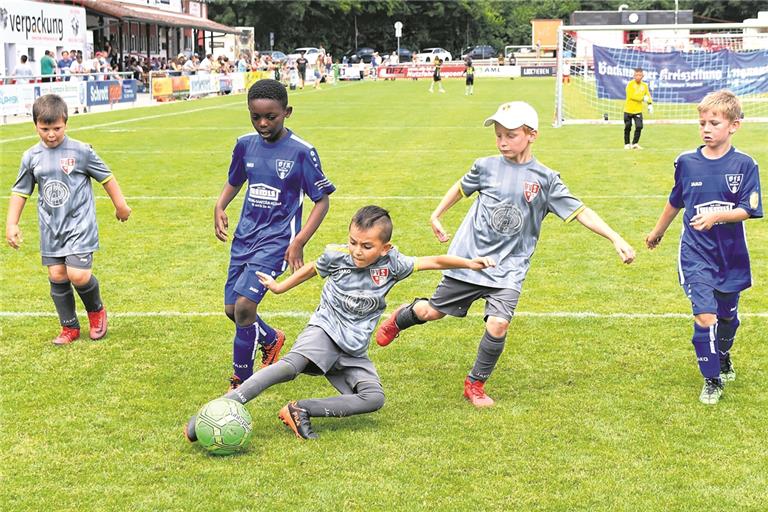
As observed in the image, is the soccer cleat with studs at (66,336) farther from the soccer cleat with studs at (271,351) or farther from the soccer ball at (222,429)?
the soccer ball at (222,429)

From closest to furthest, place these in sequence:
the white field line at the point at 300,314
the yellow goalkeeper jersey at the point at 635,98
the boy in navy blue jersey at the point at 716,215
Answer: the boy in navy blue jersey at the point at 716,215, the white field line at the point at 300,314, the yellow goalkeeper jersey at the point at 635,98

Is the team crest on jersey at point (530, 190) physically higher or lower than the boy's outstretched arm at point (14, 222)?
higher

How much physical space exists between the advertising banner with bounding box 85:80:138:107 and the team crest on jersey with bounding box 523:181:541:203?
92.0 feet

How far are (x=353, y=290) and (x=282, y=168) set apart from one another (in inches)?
37.1

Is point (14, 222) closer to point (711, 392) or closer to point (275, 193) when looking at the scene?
point (275, 193)

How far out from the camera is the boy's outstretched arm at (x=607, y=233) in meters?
5.52

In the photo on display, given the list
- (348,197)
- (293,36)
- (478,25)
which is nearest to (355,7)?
A: (293,36)

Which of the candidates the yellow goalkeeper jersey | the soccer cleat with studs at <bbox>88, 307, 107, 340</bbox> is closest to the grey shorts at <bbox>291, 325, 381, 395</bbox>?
the soccer cleat with studs at <bbox>88, 307, 107, 340</bbox>

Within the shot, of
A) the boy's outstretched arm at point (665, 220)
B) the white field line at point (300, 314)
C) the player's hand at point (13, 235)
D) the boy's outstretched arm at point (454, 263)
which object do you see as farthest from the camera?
the white field line at point (300, 314)

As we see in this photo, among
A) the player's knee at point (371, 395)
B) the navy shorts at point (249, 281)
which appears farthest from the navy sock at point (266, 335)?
the player's knee at point (371, 395)

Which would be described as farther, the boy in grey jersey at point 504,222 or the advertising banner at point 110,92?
the advertising banner at point 110,92

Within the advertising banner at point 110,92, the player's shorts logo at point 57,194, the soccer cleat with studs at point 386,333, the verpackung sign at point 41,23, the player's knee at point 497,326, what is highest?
the verpackung sign at point 41,23

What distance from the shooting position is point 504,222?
5.83m

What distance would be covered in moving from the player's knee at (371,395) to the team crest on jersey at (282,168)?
1353 millimetres
